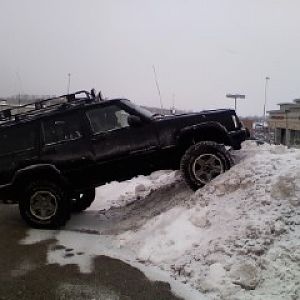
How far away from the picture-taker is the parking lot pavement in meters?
5.13

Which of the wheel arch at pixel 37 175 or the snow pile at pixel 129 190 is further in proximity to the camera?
the snow pile at pixel 129 190

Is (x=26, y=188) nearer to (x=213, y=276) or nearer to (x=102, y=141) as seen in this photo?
(x=102, y=141)

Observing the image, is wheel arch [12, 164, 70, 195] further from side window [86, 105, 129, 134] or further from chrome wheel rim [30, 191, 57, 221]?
side window [86, 105, 129, 134]

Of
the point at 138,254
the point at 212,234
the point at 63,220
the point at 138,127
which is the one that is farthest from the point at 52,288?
the point at 138,127

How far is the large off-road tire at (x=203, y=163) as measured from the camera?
7941 mm

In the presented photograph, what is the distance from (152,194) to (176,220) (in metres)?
2.62

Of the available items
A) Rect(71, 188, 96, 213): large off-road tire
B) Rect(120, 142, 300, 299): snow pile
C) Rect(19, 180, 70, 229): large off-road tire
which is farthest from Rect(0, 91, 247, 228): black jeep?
Rect(71, 188, 96, 213): large off-road tire

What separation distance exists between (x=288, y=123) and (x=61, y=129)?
4619 cm

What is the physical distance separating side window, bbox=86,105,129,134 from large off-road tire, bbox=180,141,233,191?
1254 mm

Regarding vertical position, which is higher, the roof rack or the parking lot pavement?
the roof rack

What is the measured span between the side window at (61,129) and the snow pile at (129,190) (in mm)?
2247

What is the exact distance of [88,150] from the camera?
26.9 feet

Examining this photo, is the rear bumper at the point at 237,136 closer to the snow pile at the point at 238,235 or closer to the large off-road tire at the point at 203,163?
the large off-road tire at the point at 203,163

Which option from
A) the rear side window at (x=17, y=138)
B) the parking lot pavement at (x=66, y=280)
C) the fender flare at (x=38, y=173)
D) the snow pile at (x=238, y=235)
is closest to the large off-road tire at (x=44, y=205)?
the fender flare at (x=38, y=173)
